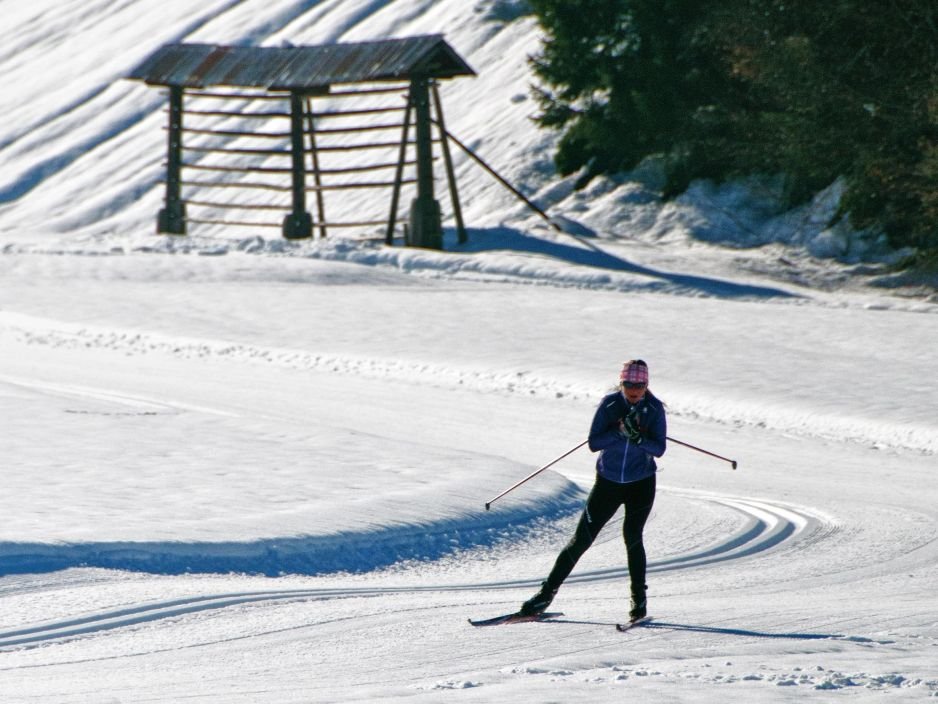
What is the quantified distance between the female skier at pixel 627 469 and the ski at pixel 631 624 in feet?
0.14

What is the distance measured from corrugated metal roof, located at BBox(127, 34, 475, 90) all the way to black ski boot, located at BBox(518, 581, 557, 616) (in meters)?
18.4

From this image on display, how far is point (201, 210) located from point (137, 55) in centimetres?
1285

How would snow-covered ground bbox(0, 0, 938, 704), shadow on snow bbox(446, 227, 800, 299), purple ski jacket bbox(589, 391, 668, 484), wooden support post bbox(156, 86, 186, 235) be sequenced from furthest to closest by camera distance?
1. wooden support post bbox(156, 86, 186, 235)
2. shadow on snow bbox(446, 227, 800, 299)
3. purple ski jacket bbox(589, 391, 668, 484)
4. snow-covered ground bbox(0, 0, 938, 704)

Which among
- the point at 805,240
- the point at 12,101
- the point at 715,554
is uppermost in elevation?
the point at 12,101

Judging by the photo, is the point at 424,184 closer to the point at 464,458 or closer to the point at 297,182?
the point at 297,182

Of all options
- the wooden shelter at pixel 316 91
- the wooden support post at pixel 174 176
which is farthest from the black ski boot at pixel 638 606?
the wooden support post at pixel 174 176

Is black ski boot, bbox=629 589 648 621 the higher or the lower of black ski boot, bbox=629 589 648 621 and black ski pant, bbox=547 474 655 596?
the lower

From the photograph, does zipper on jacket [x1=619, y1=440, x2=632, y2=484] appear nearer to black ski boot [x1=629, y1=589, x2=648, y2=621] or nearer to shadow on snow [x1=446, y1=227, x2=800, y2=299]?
black ski boot [x1=629, y1=589, x2=648, y2=621]

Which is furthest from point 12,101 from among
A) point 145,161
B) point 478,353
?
point 478,353

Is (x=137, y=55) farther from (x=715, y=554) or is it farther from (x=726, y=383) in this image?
(x=715, y=554)

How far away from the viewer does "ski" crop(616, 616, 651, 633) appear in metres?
7.01

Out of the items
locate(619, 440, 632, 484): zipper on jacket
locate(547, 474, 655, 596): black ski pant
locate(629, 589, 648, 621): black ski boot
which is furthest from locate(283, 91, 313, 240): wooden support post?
locate(629, 589, 648, 621): black ski boot

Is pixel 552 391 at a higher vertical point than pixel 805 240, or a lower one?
lower

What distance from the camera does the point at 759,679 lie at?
591cm
